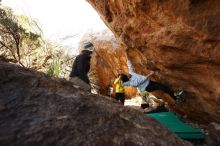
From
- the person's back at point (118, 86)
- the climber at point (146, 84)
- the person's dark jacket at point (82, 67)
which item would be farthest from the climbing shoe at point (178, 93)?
the person's dark jacket at point (82, 67)

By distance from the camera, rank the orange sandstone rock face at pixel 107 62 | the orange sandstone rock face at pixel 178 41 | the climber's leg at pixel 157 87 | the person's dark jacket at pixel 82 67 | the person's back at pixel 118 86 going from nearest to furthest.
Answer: the orange sandstone rock face at pixel 178 41
the person's dark jacket at pixel 82 67
the climber's leg at pixel 157 87
the person's back at pixel 118 86
the orange sandstone rock face at pixel 107 62

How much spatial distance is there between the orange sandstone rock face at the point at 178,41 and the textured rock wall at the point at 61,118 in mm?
3532

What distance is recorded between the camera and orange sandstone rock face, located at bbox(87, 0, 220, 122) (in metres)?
6.84

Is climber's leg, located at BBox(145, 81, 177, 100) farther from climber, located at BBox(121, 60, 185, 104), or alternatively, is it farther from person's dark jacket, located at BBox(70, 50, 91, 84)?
person's dark jacket, located at BBox(70, 50, 91, 84)

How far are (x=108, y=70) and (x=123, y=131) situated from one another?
745 inches

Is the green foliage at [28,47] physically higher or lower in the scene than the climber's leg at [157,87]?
higher

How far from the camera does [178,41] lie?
7.69 m

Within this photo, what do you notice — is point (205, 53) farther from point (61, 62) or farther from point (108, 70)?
point (108, 70)

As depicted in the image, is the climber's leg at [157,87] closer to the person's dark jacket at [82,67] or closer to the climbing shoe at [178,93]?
the climbing shoe at [178,93]

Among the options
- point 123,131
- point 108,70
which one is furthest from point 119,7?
point 108,70

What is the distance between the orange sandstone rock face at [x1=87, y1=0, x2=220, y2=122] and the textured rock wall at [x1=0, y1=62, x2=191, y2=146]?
3.53m

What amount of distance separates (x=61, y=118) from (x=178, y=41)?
504 centimetres

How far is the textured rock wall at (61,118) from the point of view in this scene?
2.89 m

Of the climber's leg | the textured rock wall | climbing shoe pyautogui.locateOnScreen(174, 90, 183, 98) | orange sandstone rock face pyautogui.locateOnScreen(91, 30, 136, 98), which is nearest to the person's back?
the climber's leg
